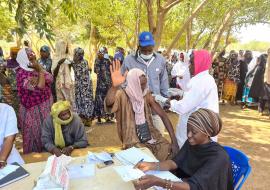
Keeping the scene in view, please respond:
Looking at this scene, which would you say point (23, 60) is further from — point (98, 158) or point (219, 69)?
point (219, 69)

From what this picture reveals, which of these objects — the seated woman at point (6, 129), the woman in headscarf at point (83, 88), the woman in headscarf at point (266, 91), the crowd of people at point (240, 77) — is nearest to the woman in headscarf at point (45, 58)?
the woman in headscarf at point (83, 88)

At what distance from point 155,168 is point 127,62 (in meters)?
2.12

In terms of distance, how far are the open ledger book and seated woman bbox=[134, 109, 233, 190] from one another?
0.05 metres

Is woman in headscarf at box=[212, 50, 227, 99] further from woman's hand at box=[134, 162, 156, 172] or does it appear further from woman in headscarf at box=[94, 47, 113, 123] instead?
woman's hand at box=[134, 162, 156, 172]

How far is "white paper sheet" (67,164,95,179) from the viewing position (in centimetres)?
216

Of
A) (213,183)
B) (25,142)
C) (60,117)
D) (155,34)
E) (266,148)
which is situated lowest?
(266,148)

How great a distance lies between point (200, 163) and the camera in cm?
212

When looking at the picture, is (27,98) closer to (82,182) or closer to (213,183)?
(82,182)

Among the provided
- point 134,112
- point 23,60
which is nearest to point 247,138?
point 134,112

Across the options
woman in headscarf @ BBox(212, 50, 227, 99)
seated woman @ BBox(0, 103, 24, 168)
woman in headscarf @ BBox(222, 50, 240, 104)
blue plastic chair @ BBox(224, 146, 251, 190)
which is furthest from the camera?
woman in headscarf @ BBox(212, 50, 227, 99)

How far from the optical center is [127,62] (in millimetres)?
4098

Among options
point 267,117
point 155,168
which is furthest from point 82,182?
point 267,117

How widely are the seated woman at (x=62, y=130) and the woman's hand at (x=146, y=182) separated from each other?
1.52 m

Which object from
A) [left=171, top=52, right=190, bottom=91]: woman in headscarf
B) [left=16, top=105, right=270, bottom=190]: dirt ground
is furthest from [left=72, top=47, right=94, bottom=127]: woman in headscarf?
[left=171, top=52, right=190, bottom=91]: woman in headscarf
